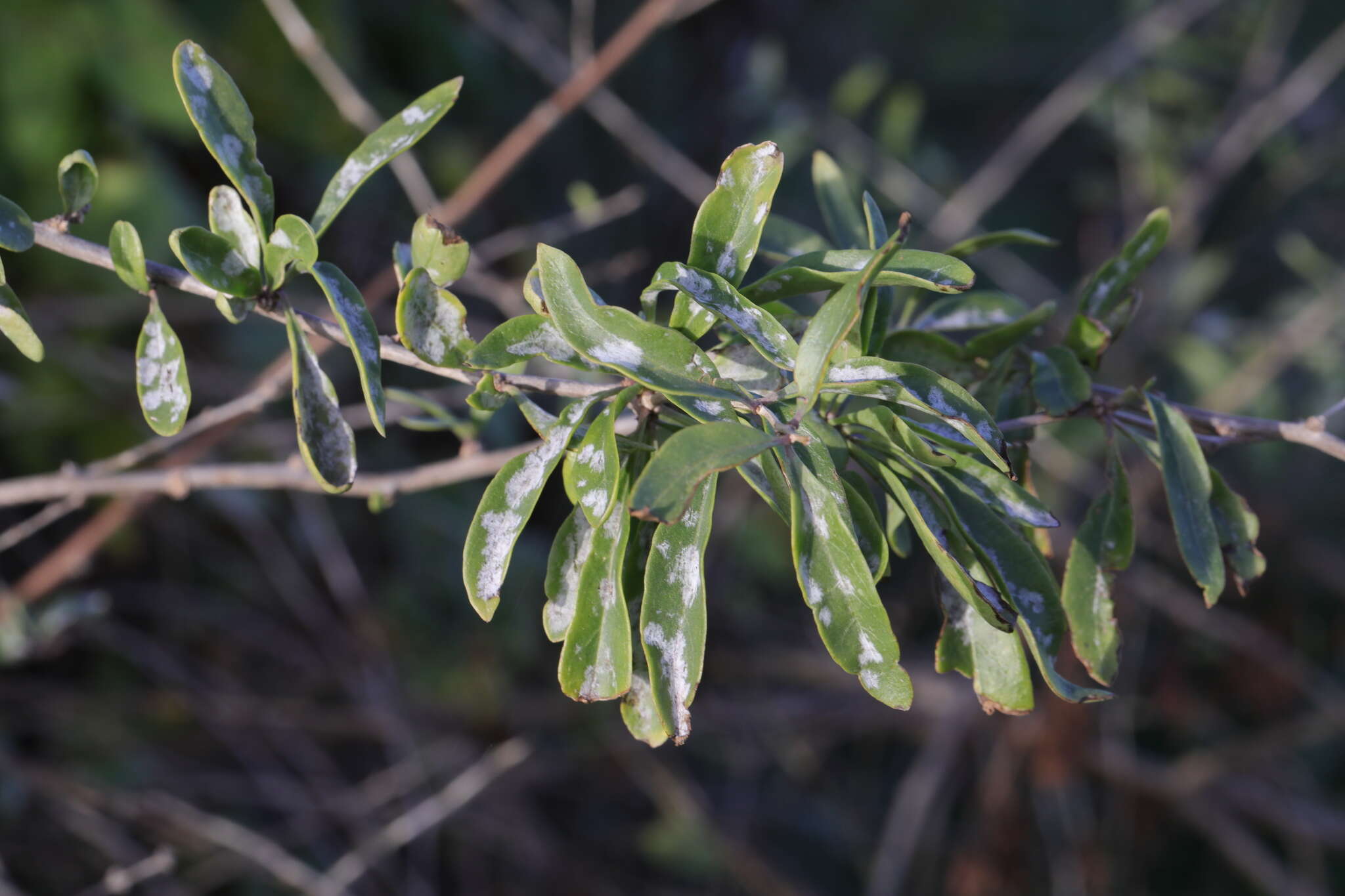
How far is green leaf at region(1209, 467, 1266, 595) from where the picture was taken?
617 millimetres

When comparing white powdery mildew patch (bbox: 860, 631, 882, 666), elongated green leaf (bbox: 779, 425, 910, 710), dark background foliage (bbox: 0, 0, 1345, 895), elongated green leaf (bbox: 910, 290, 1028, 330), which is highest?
elongated green leaf (bbox: 910, 290, 1028, 330)

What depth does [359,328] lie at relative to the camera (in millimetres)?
501

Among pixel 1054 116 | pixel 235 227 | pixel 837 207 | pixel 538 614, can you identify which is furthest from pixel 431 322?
pixel 1054 116

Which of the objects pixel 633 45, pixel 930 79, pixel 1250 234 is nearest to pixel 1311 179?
pixel 1250 234

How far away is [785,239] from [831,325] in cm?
27

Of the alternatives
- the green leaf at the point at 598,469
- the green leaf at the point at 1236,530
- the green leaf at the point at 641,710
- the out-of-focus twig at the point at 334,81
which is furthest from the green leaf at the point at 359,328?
the out-of-focus twig at the point at 334,81

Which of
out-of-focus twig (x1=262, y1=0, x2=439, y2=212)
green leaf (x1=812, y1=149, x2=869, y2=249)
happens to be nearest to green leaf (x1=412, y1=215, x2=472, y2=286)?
green leaf (x1=812, y1=149, x2=869, y2=249)

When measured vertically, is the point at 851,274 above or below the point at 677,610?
above

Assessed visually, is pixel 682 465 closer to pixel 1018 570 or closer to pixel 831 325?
pixel 831 325

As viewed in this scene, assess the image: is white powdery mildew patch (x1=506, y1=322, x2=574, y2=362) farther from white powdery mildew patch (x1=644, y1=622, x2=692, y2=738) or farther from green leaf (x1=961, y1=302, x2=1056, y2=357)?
green leaf (x1=961, y1=302, x2=1056, y2=357)

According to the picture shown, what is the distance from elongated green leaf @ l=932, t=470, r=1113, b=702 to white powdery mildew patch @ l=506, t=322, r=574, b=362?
23 centimetres

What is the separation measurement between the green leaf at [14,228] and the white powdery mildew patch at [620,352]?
1.06 ft

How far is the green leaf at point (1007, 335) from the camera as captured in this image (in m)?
0.62

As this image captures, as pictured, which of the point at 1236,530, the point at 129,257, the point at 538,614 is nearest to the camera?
the point at 129,257
